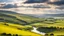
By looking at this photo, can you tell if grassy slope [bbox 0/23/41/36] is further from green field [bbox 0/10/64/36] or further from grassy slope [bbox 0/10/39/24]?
grassy slope [bbox 0/10/39/24]

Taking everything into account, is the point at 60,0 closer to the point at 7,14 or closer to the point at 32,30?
the point at 32,30

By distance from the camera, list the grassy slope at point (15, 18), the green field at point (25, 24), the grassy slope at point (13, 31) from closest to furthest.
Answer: the grassy slope at point (13, 31)
the green field at point (25, 24)
the grassy slope at point (15, 18)

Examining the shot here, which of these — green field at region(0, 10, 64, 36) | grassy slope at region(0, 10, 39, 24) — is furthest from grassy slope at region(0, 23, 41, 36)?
grassy slope at region(0, 10, 39, 24)

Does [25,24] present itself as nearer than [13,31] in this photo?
No

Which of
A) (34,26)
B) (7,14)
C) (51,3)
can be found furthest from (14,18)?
(51,3)

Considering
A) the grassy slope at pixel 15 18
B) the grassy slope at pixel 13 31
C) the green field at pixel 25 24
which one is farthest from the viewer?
the grassy slope at pixel 15 18

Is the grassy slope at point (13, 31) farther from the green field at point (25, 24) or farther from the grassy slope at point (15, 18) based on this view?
the grassy slope at point (15, 18)

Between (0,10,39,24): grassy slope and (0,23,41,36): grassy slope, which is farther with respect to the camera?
(0,10,39,24): grassy slope

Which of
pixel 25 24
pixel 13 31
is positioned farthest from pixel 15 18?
pixel 13 31

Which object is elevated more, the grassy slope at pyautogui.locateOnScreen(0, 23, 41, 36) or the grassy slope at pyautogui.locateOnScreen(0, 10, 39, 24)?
the grassy slope at pyautogui.locateOnScreen(0, 10, 39, 24)

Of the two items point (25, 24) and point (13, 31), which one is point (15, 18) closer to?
point (25, 24)

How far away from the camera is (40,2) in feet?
23.3

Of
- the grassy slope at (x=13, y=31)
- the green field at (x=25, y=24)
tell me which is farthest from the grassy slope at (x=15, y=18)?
the grassy slope at (x=13, y=31)

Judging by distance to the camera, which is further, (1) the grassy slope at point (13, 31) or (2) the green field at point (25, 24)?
(2) the green field at point (25, 24)
